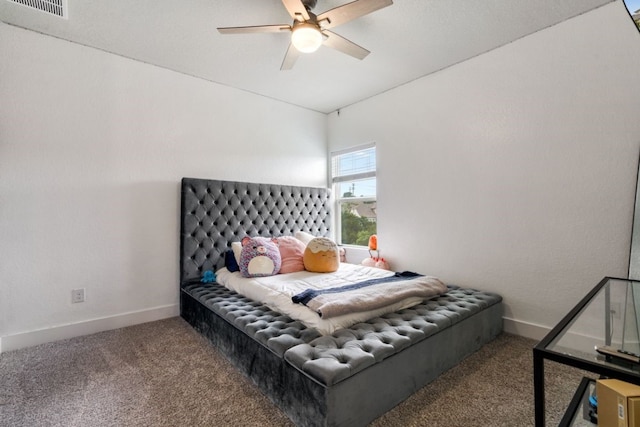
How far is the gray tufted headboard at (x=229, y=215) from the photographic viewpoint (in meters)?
2.96

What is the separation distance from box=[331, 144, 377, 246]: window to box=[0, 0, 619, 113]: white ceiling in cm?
107

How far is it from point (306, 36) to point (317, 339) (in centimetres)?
191

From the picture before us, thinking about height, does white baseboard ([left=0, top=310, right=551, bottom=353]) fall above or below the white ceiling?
below

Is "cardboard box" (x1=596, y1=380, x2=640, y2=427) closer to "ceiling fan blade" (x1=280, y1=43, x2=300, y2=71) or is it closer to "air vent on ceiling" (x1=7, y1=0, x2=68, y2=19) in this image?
"ceiling fan blade" (x1=280, y1=43, x2=300, y2=71)

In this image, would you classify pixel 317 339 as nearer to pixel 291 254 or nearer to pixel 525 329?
pixel 291 254

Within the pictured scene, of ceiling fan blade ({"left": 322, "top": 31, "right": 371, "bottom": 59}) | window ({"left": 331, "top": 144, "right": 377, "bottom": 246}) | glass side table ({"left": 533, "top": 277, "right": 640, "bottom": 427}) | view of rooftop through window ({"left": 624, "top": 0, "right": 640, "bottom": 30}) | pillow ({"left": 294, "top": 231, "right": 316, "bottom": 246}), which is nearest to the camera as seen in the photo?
view of rooftop through window ({"left": 624, "top": 0, "right": 640, "bottom": 30})

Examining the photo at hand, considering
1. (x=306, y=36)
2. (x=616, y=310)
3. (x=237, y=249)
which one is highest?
(x=306, y=36)

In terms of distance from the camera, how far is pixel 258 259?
2.77 metres

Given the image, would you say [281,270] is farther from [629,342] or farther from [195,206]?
[629,342]

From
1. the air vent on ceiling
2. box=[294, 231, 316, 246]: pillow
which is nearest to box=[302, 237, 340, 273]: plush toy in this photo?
box=[294, 231, 316, 246]: pillow

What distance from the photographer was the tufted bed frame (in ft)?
4.36

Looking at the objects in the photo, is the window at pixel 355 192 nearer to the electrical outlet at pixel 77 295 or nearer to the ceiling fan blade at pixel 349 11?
the ceiling fan blade at pixel 349 11

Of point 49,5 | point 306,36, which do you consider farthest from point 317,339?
point 49,5

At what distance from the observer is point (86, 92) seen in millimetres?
2559
